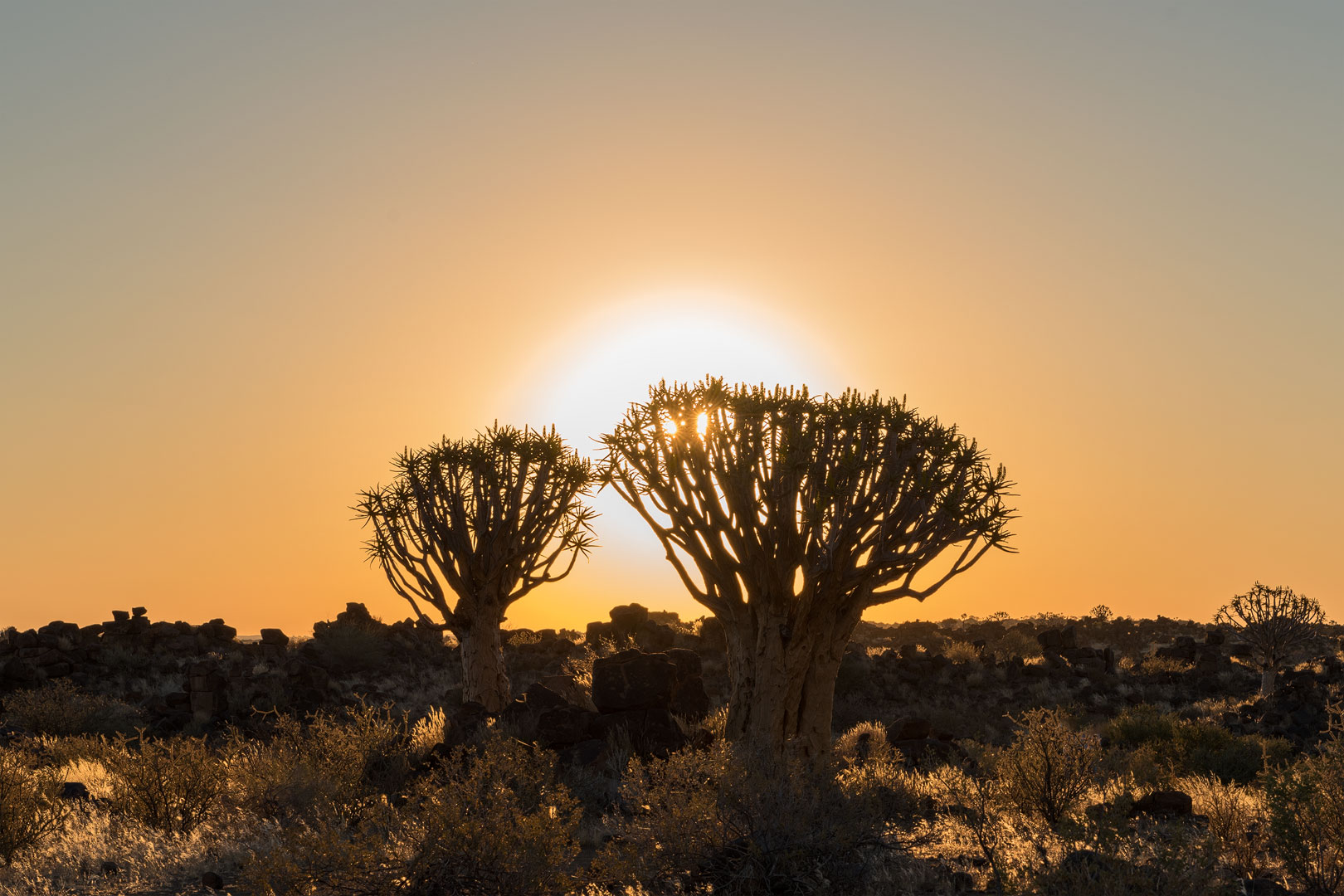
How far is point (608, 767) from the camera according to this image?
15.0m

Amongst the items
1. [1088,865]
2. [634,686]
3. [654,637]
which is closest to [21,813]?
[634,686]

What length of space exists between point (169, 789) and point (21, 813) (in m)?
1.47

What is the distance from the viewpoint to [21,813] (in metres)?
10.7

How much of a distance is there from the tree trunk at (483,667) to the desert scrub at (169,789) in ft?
23.8

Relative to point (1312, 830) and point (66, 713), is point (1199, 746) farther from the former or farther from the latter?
point (66, 713)

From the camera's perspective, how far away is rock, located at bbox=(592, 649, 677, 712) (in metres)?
16.6

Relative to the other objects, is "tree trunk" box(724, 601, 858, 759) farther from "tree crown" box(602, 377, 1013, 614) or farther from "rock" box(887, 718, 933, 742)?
"rock" box(887, 718, 933, 742)

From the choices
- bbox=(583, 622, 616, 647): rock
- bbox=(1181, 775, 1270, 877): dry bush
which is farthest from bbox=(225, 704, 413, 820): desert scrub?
bbox=(583, 622, 616, 647): rock

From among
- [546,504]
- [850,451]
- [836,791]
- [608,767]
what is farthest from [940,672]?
[836,791]

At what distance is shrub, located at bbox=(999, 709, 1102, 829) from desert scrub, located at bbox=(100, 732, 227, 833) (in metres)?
9.35

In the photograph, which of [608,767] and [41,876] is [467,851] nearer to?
[41,876]

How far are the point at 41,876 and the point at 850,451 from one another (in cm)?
972

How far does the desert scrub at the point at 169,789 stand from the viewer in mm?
11547

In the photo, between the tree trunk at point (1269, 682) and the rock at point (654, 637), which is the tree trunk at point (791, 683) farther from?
the tree trunk at point (1269, 682)
